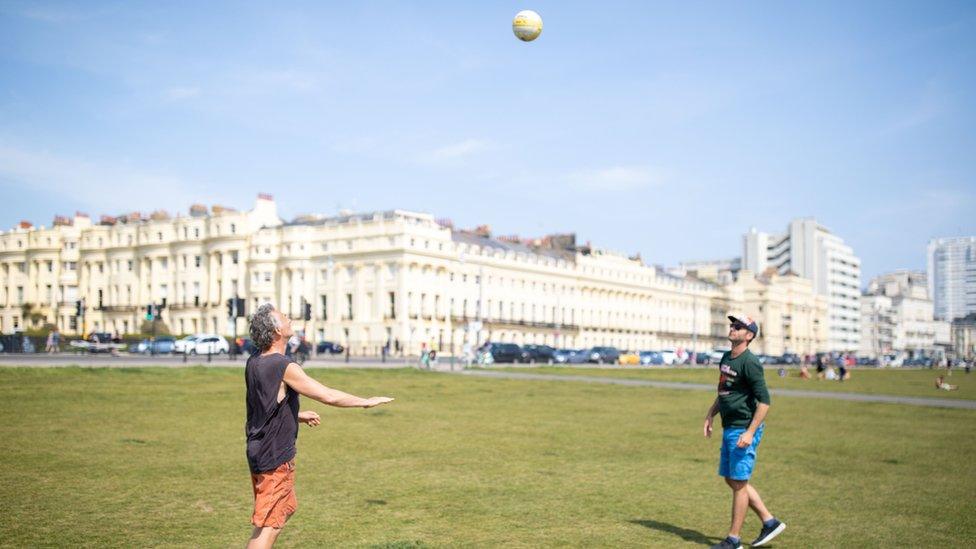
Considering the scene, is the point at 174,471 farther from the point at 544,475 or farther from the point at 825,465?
the point at 825,465

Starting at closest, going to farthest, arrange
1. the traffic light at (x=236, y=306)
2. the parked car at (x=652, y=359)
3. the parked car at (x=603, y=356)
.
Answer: the traffic light at (x=236, y=306) < the parked car at (x=603, y=356) < the parked car at (x=652, y=359)

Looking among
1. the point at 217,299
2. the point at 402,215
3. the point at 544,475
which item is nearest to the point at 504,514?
the point at 544,475

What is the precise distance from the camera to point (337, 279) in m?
102

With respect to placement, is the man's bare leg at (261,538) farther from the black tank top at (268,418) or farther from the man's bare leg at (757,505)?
the man's bare leg at (757,505)

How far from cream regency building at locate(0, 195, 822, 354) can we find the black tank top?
8097cm

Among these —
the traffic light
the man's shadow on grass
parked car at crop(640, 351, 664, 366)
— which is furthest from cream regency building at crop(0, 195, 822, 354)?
the man's shadow on grass

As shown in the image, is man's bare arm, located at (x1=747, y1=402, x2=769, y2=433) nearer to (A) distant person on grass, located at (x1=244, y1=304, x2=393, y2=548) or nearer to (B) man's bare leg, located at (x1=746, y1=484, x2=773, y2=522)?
(B) man's bare leg, located at (x1=746, y1=484, x2=773, y2=522)

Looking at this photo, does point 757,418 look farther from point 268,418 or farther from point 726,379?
point 268,418

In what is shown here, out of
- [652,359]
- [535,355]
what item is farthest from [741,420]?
[652,359]

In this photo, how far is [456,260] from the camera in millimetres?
102500

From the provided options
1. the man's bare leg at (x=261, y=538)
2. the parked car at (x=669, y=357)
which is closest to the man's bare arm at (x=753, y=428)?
the man's bare leg at (x=261, y=538)

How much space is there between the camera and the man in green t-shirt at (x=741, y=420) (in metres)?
9.35

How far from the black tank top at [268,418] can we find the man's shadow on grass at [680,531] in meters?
4.82

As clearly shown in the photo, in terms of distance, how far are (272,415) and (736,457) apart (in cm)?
489
